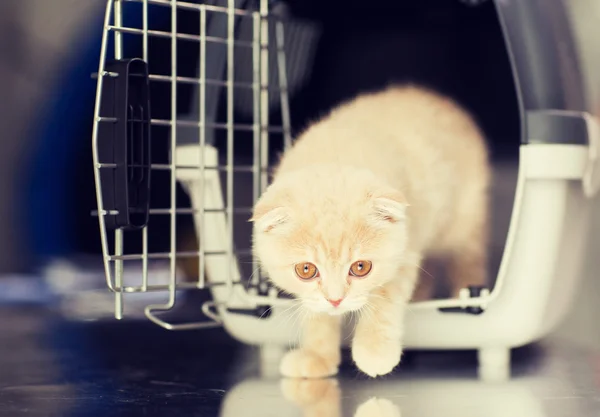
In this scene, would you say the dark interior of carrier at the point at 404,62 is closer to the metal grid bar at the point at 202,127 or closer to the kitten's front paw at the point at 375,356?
the metal grid bar at the point at 202,127

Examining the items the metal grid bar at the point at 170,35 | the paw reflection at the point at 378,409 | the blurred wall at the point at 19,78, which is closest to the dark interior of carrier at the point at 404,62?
the blurred wall at the point at 19,78

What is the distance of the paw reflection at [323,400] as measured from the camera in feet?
4.42

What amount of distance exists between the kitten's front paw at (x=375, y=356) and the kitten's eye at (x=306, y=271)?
158 mm

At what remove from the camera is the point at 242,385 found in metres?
1.57

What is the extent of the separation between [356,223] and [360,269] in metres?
0.08

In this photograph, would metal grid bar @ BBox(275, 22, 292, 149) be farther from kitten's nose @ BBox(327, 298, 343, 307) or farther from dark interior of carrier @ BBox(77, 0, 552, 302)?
kitten's nose @ BBox(327, 298, 343, 307)

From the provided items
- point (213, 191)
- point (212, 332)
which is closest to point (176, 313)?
point (212, 332)

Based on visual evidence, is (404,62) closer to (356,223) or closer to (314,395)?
(356,223)

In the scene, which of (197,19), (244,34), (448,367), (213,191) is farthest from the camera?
(197,19)

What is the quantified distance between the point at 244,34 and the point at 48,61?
2.88 ft

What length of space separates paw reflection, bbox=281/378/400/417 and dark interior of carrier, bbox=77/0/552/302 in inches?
40.0

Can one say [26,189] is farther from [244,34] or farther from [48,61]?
[244,34]

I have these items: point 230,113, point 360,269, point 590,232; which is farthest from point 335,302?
point 590,232

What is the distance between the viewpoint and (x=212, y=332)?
2191 mm
